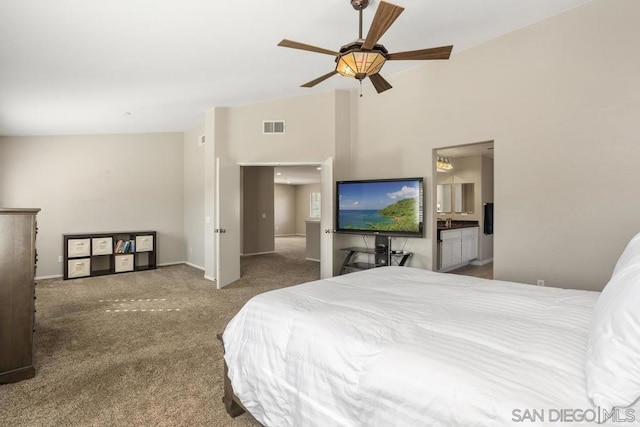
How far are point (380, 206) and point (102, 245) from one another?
200 inches

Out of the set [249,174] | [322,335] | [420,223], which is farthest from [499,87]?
[249,174]

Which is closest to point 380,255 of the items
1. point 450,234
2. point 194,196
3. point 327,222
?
point 327,222

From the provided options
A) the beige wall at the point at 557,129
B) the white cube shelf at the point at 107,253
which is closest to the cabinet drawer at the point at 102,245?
the white cube shelf at the point at 107,253

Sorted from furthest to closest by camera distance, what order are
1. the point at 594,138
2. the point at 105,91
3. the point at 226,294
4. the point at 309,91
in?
the point at 309,91, the point at 226,294, the point at 105,91, the point at 594,138

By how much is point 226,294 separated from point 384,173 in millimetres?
2883

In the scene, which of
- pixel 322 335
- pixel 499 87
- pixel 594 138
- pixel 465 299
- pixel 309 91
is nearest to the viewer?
pixel 322 335

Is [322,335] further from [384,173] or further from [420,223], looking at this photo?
[384,173]

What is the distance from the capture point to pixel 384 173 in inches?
197

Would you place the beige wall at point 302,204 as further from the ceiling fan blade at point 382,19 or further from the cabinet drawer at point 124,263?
the ceiling fan blade at point 382,19

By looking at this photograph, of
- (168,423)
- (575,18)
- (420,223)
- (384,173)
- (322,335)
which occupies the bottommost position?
(168,423)

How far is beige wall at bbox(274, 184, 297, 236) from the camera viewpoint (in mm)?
14195

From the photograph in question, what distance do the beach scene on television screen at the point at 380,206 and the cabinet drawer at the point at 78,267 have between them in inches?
183

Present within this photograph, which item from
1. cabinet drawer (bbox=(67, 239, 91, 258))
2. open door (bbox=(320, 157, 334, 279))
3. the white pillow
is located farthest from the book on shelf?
the white pillow

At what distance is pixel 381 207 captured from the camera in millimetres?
4762
